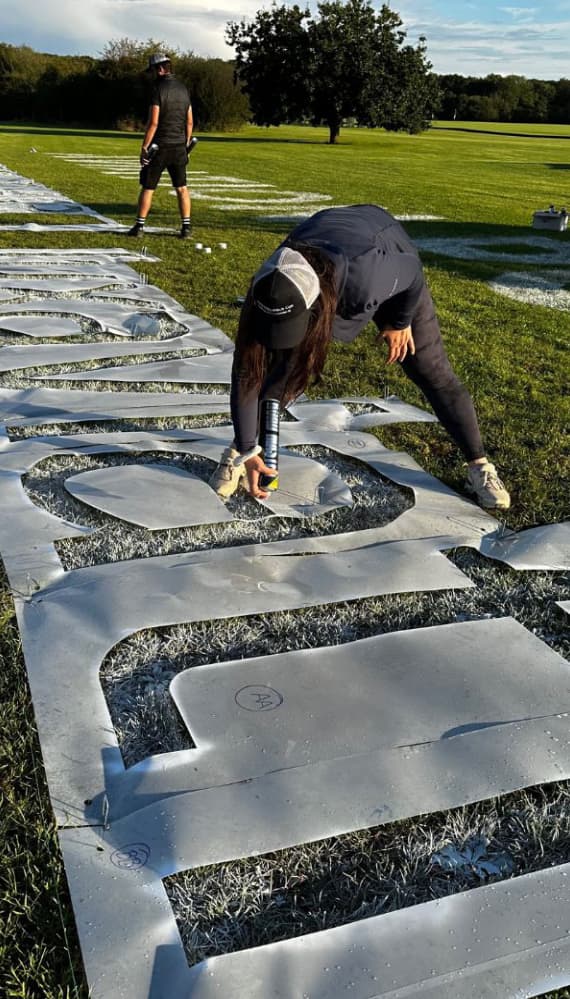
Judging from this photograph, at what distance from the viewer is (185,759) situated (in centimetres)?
198

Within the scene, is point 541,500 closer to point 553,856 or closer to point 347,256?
point 347,256

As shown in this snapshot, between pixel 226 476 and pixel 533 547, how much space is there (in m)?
A: 1.20

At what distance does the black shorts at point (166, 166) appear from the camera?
890 cm

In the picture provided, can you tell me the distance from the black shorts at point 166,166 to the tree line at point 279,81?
3217 cm

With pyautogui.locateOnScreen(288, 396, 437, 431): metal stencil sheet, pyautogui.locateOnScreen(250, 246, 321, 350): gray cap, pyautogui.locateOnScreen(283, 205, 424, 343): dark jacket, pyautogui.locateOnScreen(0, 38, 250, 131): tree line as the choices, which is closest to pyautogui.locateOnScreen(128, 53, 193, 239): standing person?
pyautogui.locateOnScreen(288, 396, 437, 431): metal stencil sheet

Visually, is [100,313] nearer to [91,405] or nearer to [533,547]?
[91,405]

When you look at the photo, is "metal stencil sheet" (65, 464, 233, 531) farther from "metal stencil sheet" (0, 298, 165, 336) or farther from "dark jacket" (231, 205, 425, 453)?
"metal stencil sheet" (0, 298, 165, 336)

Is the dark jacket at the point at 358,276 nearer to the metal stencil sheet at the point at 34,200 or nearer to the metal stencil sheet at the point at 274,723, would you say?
the metal stencil sheet at the point at 274,723

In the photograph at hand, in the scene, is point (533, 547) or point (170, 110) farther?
point (170, 110)

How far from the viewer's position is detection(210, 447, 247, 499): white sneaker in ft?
10.9

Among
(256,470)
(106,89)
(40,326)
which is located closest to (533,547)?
(256,470)

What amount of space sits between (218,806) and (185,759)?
176 millimetres

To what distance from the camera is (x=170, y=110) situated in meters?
8.67

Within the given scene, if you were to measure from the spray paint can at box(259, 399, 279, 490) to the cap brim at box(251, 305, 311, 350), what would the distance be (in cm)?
48
